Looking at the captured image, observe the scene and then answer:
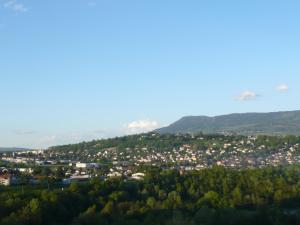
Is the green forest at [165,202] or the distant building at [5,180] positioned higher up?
the distant building at [5,180]

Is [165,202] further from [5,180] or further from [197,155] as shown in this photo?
[197,155]

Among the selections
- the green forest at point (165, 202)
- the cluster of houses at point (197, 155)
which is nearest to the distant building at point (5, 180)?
the green forest at point (165, 202)

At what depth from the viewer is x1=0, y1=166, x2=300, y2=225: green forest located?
121 feet

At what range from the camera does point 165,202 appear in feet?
149

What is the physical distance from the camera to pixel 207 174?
65.9 metres

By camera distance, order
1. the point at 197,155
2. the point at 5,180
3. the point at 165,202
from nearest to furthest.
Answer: the point at 165,202 → the point at 5,180 → the point at 197,155

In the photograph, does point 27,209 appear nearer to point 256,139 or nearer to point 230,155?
point 230,155

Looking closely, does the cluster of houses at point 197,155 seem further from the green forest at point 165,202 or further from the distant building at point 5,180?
the green forest at point 165,202

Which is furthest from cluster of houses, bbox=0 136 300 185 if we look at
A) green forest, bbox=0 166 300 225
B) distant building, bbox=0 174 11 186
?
green forest, bbox=0 166 300 225

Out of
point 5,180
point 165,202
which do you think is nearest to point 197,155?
point 5,180

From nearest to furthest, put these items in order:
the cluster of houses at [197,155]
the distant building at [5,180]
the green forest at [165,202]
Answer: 1. the green forest at [165,202]
2. the distant building at [5,180]
3. the cluster of houses at [197,155]

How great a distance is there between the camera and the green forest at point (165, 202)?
36750mm

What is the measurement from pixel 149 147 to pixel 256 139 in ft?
90.1

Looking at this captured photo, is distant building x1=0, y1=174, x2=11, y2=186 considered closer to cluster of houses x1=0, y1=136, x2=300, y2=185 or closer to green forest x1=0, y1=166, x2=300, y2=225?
green forest x1=0, y1=166, x2=300, y2=225
